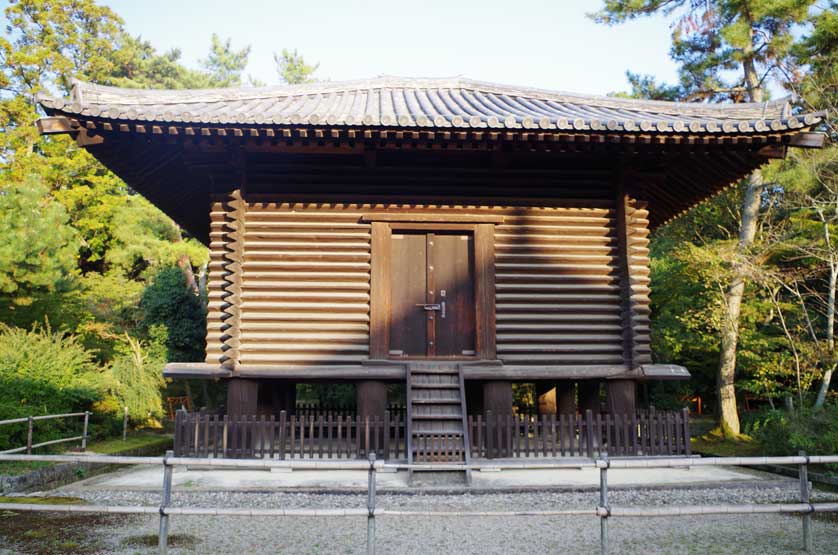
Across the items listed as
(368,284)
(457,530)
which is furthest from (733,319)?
(457,530)

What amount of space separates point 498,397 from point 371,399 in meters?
2.06

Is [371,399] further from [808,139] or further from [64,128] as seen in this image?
[808,139]

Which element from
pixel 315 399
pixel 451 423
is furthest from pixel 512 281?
pixel 315 399

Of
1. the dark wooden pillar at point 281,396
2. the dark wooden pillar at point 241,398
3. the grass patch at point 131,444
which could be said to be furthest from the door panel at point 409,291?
the grass patch at point 131,444

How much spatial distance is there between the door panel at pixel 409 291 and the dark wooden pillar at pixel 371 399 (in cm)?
→ 84

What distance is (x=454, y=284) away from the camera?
10.6m

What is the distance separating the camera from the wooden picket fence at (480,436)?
9.01 metres

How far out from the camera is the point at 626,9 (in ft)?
64.7

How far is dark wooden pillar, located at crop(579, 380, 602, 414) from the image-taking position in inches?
447

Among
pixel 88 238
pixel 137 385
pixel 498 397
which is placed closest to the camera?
pixel 498 397

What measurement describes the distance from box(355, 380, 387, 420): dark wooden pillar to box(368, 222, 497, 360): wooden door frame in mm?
456

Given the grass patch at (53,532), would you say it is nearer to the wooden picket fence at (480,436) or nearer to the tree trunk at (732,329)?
the wooden picket fence at (480,436)

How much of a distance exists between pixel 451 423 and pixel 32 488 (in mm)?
6167

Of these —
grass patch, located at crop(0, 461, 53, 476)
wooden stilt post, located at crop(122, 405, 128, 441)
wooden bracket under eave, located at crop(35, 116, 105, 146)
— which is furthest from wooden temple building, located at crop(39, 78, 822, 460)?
wooden stilt post, located at crop(122, 405, 128, 441)
